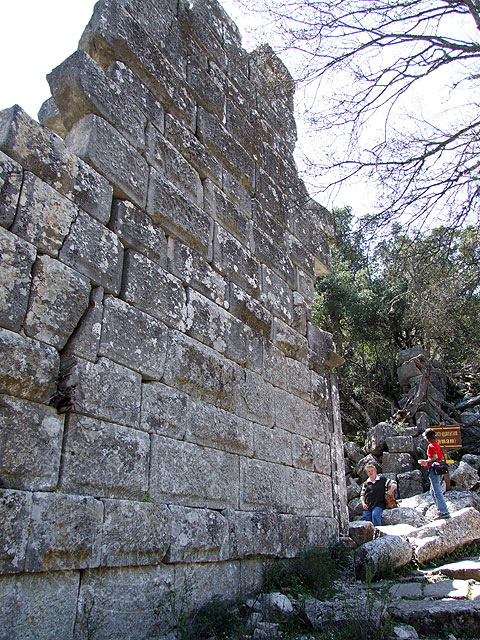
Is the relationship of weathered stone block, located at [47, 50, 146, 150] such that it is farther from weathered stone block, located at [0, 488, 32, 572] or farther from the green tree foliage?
the green tree foliage

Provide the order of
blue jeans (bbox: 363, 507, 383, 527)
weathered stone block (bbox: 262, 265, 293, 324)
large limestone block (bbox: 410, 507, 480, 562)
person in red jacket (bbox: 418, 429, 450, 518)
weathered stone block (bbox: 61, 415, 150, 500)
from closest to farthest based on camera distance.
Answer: weathered stone block (bbox: 61, 415, 150, 500) < weathered stone block (bbox: 262, 265, 293, 324) < large limestone block (bbox: 410, 507, 480, 562) < person in red jacket (bbox: 418, 429, 450, 518) < blue jeans (bbox: 363, 507, 383, 527)

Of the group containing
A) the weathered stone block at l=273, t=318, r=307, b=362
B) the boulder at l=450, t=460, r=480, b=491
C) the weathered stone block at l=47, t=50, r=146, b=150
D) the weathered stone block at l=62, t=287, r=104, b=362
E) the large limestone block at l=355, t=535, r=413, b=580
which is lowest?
the large limestone block at l=355, t=535, r=413, b=580

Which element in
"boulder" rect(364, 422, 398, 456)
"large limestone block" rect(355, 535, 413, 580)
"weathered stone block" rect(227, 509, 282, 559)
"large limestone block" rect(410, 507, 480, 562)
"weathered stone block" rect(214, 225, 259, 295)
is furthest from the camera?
"boulder" rect(364, 422, 398, 456)

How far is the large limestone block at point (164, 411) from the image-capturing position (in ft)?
10.4

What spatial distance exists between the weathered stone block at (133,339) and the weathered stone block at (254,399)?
0.92m

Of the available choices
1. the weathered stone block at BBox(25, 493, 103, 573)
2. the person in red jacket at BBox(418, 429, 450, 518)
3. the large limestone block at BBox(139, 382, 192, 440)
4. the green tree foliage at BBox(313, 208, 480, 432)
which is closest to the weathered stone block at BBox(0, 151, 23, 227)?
the large limestone block at BBox(139, 382, 192, 440)

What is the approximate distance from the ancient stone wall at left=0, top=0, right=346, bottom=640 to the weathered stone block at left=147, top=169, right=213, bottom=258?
0.05 ft

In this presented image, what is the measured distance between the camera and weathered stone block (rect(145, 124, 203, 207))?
3842 mm

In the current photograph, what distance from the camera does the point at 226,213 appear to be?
4.59 meters

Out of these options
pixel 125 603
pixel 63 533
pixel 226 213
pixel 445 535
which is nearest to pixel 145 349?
pixel 63 533

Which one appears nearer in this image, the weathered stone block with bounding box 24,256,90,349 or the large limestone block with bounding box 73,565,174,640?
the large limestone block with bounding box 73,565,174,640

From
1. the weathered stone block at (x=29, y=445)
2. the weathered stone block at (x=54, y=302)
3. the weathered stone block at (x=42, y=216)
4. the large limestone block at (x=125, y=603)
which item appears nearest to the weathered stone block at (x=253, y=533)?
the large limestone block at (x=125, y=603)

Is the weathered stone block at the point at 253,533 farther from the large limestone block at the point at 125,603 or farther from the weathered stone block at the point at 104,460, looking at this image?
the weathered stone block at the point at 104,460

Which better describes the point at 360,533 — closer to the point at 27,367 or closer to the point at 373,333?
the point at 27,367
